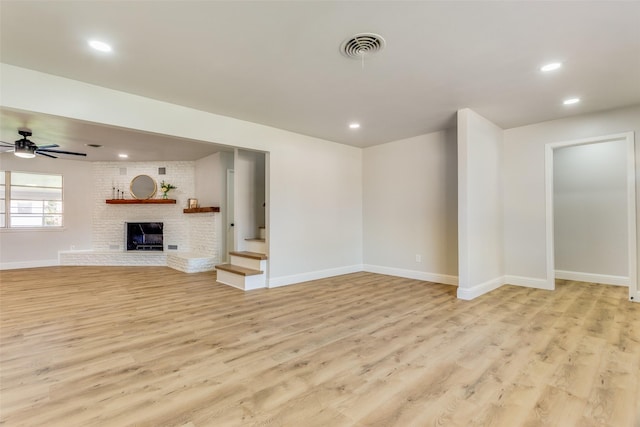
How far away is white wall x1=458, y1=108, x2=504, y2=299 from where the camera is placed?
3918mm

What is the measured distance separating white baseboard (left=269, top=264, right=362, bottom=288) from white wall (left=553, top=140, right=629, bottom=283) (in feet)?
11.8

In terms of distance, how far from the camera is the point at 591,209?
495cm

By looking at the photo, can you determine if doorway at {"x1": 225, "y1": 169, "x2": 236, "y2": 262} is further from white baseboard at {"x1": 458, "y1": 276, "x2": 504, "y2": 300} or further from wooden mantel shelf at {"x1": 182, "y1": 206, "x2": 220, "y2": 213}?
white baseboard at {"x1": 458, "y1": 276, "x2": 504, "y2": 300}

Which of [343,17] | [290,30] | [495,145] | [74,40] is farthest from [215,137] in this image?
[495,145]

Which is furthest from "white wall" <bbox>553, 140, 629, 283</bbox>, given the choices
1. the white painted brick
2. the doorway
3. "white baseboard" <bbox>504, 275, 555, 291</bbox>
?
the white painted brick

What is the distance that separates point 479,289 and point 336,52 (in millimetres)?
3479

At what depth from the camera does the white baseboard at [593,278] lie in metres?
4.59

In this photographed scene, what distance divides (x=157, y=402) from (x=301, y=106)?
3246mm

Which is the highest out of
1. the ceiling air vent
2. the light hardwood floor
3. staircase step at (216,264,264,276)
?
the ceiling air vent

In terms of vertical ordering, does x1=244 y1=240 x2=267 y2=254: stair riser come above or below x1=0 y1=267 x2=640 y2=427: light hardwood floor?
above

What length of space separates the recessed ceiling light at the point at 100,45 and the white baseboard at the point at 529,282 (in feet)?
18.6

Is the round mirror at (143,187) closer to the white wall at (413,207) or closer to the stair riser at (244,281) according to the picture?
the stair riser at (244,281)

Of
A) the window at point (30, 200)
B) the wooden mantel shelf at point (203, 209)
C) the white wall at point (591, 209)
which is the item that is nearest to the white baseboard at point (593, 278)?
the white wall at point (591, 209)

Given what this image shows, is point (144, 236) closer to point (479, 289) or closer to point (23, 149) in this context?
point (23, 149)
